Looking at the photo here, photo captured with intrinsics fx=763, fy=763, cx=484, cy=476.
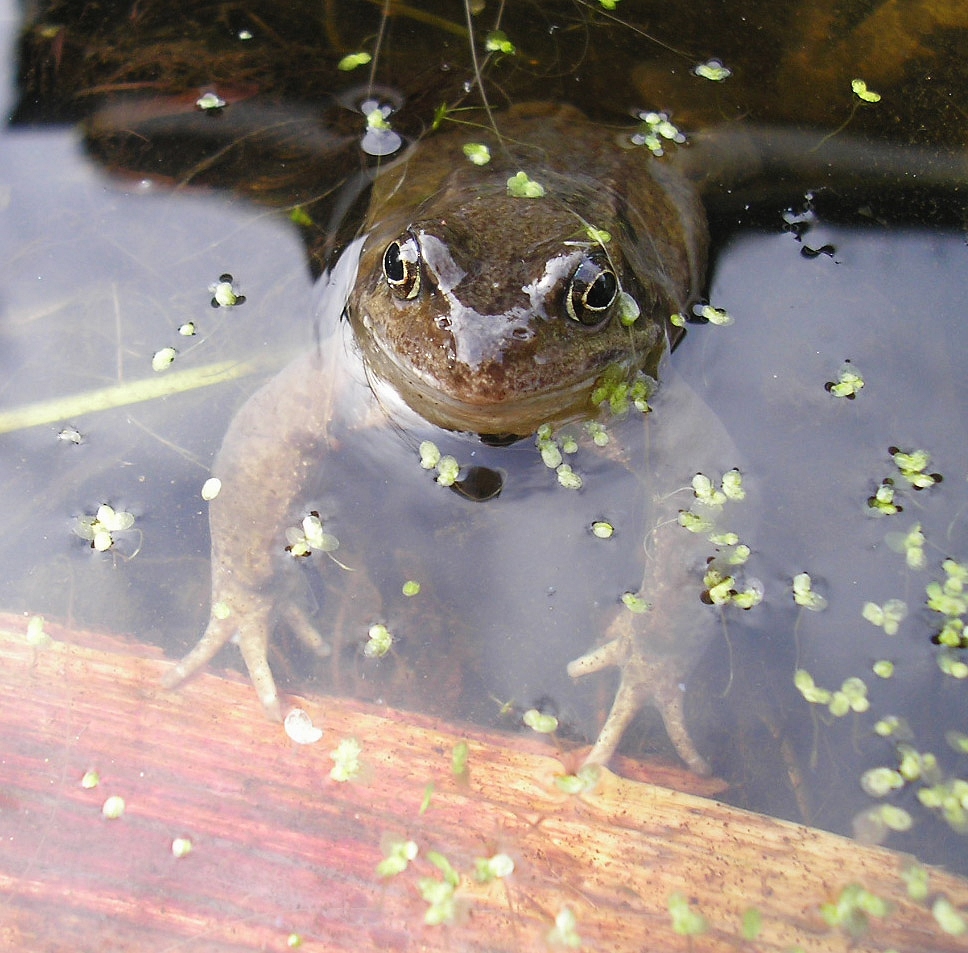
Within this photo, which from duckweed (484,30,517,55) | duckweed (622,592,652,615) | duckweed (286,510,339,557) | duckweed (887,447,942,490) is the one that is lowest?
duckweed (286,510,339,557)

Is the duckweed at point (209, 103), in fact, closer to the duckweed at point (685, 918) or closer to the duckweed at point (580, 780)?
the duckweed at point (580, 780)

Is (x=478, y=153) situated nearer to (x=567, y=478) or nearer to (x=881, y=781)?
(x=567, y=478)

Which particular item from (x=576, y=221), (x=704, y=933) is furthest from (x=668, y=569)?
(x=576, y=221)

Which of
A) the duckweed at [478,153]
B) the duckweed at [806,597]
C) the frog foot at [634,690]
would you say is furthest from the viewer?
the duckweed at [478,153]

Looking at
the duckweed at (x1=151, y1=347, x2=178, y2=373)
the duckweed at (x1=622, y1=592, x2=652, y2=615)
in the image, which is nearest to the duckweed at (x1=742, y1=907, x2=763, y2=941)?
the duckweed at (x1=622, y1=592, x2=652, y2=615)

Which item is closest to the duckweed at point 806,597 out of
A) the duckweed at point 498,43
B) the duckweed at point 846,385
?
the duckweed at point 846,385

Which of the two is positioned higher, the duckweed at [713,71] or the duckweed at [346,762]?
the duckweed at [713,71]

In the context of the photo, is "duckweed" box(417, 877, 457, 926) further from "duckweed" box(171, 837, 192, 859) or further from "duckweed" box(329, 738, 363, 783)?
"duckweed" box(171, 837, 192, 859)

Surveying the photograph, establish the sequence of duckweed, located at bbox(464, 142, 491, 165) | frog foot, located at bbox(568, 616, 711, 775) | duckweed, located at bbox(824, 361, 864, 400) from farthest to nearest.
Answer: duckweed, located at bbox(464, 142, 491, 165) → duckweed, located at bbox(824, 361, 864, 400) → frog foot, located at bbox(568, 616, 711, 775)
